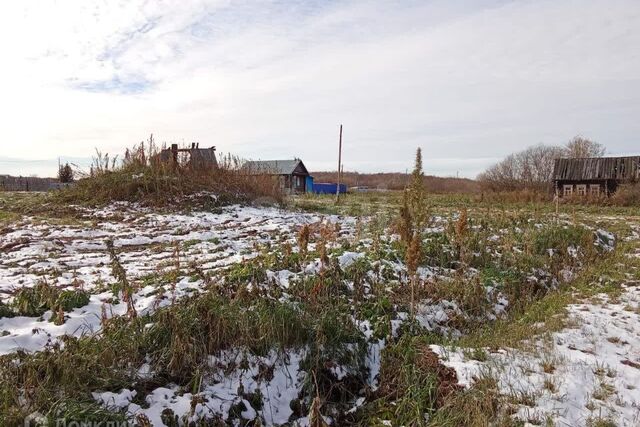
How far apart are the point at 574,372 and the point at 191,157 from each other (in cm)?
1369

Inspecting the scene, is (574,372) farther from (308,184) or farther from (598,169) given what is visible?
(308,184)

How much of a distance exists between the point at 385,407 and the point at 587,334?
2.70 m

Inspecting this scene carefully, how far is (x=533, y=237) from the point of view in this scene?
8.87 metres

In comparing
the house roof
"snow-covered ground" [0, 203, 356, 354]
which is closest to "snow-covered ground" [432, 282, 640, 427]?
"snow-covered ground" [0, 203, 356, 354]

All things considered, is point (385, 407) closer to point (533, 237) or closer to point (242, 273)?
point (242, 273)

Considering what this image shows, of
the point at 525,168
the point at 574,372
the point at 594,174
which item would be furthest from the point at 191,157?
the point at 525,168

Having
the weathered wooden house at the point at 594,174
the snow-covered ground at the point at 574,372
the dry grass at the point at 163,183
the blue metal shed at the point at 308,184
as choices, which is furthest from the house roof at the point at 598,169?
the snow-covered ground at the point at 574,372

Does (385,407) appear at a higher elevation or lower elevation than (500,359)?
lower

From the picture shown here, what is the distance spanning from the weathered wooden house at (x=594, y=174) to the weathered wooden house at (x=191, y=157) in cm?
2792

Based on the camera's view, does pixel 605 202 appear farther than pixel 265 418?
Yes

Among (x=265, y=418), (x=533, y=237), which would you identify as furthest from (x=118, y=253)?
(x=533, y=237)

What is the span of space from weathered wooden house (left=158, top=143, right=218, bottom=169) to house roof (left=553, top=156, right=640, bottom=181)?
3158 centimetres

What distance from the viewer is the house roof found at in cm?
3275

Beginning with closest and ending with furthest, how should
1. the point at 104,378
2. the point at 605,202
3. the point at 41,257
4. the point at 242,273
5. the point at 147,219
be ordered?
1. the point at 104,378
2. the point at 242,273
3. the point at 41,257
4. the point at 147,219
5. the point at 605,202
